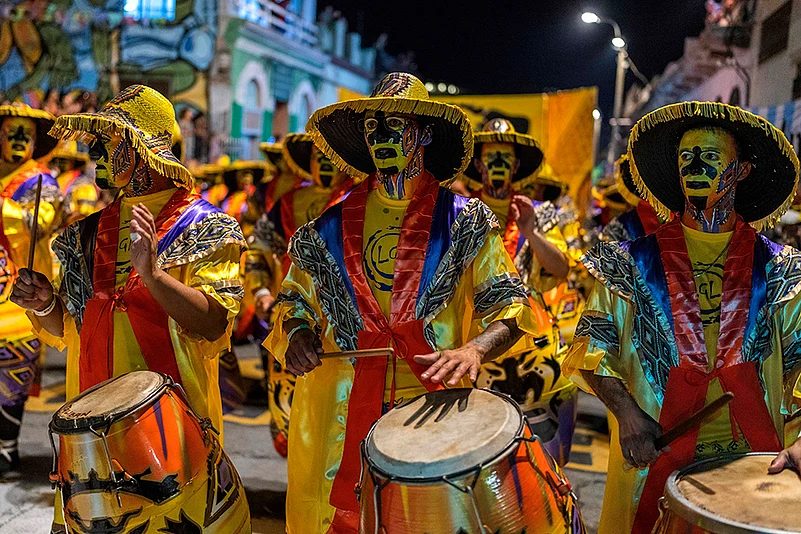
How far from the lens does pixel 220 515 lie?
290 cm

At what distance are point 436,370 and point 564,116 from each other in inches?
394

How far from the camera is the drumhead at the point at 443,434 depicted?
2158 millimetres

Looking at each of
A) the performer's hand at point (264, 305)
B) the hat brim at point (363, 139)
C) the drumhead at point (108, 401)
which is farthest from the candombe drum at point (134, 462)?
the performer's hand at point (264, 305)

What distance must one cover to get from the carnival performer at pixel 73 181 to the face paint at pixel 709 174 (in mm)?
7331

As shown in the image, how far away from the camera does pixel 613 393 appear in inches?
105

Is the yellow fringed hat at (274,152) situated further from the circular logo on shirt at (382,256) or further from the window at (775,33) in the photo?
the window at (775,33)

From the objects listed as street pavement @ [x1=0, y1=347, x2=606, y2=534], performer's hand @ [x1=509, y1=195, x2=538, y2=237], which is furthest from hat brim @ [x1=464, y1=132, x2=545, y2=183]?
street pavement @ [x1=0, y1=347, x2=606, y2=534]

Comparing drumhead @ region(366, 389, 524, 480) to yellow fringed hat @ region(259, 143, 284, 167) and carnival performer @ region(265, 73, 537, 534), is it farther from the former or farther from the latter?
yellow fringed hat @ region(259, 143, 284, 167)

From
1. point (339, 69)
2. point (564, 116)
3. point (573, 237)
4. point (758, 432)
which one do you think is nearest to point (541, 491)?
point (758, 432)

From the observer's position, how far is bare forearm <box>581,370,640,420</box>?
264cm

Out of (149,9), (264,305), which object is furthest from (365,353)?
(149,9)

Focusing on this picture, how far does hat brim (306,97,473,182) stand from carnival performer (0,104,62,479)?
2.29 meters

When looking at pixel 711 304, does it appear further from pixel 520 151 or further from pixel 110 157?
pixel 520 151

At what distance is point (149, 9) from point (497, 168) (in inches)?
892
